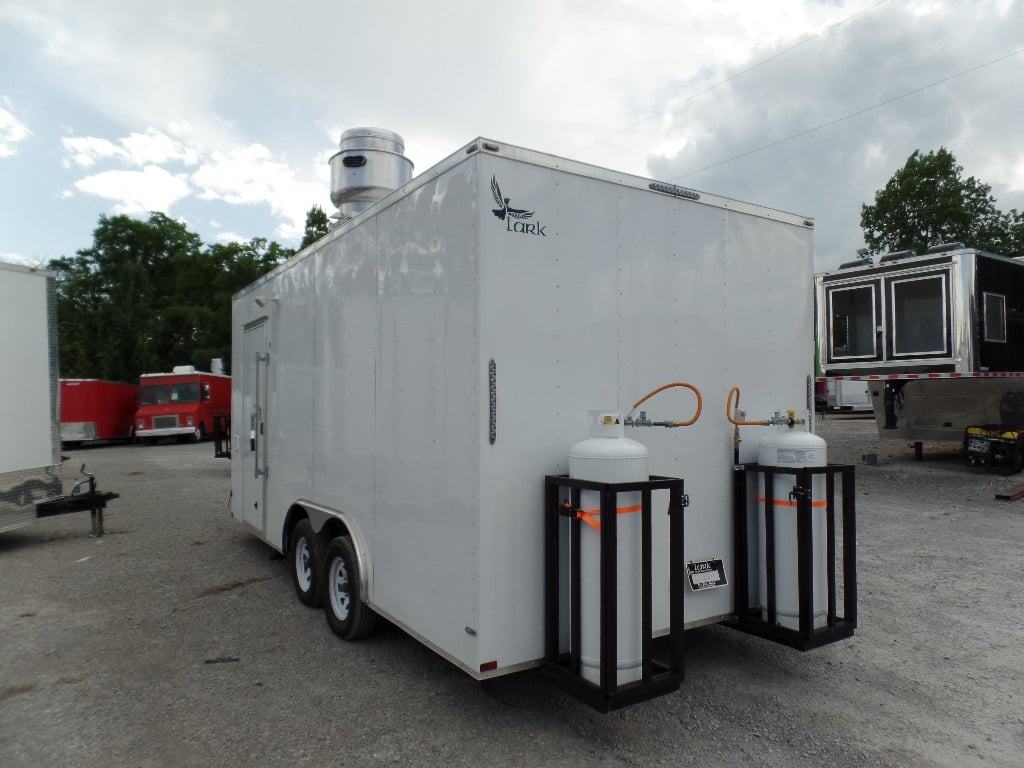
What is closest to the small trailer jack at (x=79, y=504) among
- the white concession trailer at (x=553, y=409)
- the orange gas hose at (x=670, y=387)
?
the white concession trailer at (x=553, y=409)

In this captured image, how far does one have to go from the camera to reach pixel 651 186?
363 cm

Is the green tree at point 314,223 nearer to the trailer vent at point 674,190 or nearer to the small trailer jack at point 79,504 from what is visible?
the small trailer jack at point 79,504

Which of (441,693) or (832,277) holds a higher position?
(832,277)

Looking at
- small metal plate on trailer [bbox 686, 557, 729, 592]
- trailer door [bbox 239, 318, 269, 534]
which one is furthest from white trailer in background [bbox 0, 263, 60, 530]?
small metal plate on trailer [bbox 686, 557, 729, 592]

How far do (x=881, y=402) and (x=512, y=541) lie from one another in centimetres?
1217

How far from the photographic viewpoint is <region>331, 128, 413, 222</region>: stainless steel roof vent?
6.36 metres

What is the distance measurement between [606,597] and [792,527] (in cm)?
138

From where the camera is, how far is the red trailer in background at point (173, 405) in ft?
74.9

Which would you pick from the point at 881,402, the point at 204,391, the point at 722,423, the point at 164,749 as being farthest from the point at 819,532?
the point at 204,391

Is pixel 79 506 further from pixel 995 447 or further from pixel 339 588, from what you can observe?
pixel 995 447

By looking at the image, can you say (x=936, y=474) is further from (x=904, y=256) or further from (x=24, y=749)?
(x=24, y=749)

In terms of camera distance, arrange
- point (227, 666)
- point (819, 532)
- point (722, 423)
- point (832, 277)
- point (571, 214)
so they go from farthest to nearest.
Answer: point (832, 277), point (227, 666), point (722, 423), point (819, 532), point (571, 214)

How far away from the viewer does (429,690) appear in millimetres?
3691

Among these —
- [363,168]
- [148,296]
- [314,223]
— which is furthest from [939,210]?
[148,296]
